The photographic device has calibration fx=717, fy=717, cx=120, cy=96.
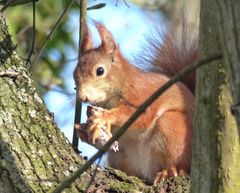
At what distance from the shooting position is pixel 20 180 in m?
1.78

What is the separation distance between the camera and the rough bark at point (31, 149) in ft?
5.97

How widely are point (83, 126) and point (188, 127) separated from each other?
0.42m

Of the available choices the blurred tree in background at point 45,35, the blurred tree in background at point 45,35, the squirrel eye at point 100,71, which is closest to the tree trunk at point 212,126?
the squirrel eye at point 100,71

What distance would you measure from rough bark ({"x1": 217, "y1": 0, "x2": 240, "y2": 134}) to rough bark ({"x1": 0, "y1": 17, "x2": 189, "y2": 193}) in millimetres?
898

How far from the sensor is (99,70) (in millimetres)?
2764

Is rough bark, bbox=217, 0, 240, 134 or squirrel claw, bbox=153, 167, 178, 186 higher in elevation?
squirrel claw, bbox=153, 167, 178, 186

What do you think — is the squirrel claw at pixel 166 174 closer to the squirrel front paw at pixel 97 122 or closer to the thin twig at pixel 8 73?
the squirrel front paw at pixel 97 122

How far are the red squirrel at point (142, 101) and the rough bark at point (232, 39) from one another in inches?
53.4

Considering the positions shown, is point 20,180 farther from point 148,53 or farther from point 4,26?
point 148,53

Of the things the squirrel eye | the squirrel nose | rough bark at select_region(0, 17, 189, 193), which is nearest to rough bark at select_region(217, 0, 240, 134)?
rough bark at select_region(0, 17, 189, 193)

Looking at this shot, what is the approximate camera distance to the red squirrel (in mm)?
2488

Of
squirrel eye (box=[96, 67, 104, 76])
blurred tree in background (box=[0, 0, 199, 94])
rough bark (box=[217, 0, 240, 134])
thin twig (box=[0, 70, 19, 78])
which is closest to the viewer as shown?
rough bark (box=[217, 0, 240, 134])

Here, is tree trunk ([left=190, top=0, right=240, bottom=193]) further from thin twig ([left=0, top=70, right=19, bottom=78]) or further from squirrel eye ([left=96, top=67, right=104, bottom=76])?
squirrel eye ([left=96, top=67, right=104, bottom=76])

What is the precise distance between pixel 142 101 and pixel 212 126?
137cm
